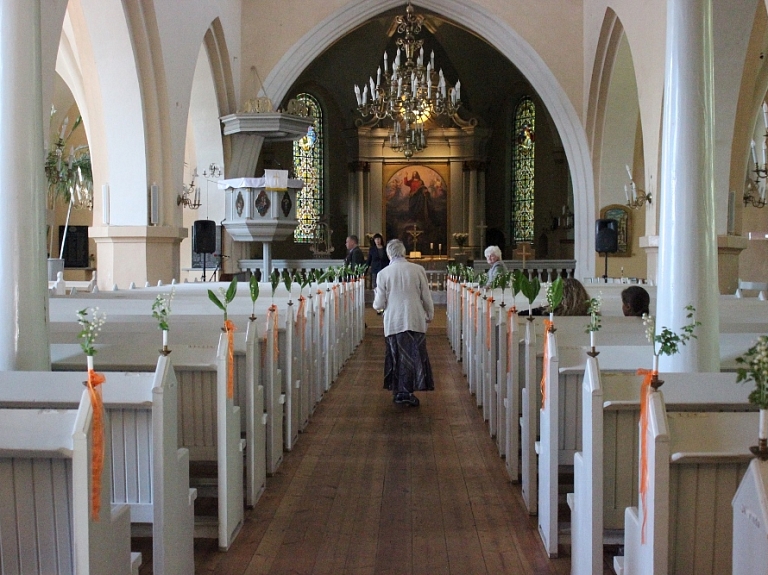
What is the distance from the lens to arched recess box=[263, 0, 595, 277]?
1599 centimetres

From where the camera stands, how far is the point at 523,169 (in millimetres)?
22609

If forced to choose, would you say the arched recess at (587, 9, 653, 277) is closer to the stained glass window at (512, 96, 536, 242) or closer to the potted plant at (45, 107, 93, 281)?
the stained glass window at (512, 96, 536, 242)

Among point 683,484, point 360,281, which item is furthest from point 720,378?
point 360,281

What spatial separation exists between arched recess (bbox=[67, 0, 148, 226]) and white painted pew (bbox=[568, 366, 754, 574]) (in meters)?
9.73

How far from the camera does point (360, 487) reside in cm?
463

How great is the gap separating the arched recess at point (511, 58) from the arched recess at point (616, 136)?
294 millimetres

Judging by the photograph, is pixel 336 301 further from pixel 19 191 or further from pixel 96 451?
pixel 96 451

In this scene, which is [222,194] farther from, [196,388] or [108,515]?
[108,515]

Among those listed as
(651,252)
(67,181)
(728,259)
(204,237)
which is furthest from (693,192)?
(204,237)

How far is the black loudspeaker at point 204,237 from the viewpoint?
1437cm

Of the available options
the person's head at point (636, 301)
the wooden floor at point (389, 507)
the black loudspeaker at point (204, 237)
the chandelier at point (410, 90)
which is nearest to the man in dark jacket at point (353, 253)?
the chandelier at point (410, 90)

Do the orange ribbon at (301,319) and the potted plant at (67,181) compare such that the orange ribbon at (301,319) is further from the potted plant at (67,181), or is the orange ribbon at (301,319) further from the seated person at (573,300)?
the potted plant at (67,181)

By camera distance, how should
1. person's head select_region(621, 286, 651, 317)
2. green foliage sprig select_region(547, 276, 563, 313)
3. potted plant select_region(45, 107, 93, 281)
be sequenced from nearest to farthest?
green foliage sprig select_region(547, 276, 563, 313), person's head select_region(621, 286, 651, 317), potted plant select_region(45, 107, 93, 281)

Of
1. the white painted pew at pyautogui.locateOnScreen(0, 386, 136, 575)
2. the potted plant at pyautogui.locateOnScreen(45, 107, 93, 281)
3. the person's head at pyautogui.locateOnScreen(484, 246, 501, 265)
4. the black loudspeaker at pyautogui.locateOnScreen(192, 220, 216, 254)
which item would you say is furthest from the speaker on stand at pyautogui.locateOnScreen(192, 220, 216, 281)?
the white painted pew at pyautogui.locateOnScreen(0, 386, 136, 575)
